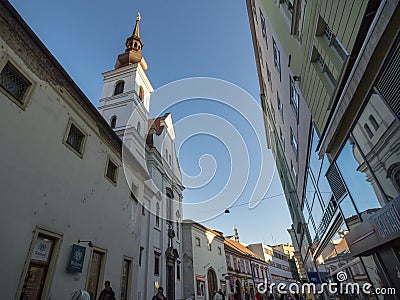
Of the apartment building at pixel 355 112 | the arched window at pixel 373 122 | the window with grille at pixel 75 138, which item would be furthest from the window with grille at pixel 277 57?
the window with grille at pixel 75 138

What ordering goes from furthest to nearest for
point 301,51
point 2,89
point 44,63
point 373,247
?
point 301,51, point 44,63, point 2,89, point 373,247

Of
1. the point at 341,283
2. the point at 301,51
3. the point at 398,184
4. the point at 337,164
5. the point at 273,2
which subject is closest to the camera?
the point at 398,184

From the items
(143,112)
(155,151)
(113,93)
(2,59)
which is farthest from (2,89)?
(113,93)

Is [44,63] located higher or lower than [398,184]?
higher

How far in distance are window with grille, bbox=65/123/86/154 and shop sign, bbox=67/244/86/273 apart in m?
3.17

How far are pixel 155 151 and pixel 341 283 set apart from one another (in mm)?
16134

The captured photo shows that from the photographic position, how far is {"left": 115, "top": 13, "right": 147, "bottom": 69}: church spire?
2756 centimetres

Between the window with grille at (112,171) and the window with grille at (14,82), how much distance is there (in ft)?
14.6

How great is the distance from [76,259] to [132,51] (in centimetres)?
2675

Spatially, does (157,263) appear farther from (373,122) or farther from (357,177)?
(373,122)

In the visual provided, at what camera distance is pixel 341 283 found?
29.0 ft

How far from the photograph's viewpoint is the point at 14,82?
6.24 metres

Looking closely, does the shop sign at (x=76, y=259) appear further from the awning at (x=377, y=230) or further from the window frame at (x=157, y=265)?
the window frame at (x=157, y=265)

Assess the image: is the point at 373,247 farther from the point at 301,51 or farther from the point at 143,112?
the point at 143,112
